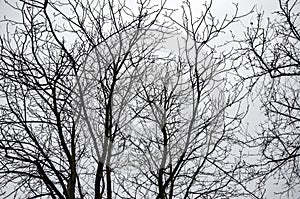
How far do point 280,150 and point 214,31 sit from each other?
2126 mm

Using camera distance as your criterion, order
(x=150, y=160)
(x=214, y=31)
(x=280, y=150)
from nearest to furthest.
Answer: (x=214, y=31) < (x=150, y=160) < (x=280, y=150)

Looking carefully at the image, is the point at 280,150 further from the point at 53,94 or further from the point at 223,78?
the point at 53,94

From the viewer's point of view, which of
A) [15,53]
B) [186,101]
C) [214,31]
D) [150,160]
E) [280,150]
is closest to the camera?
[214,31]

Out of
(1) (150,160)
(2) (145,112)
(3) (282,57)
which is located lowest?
(1) (150,160)

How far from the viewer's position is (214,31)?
297 cm

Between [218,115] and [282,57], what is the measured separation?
60.7 inches

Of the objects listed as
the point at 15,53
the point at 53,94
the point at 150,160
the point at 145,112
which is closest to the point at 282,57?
the point at 145,112

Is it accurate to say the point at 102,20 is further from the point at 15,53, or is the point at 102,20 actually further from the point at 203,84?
the point at 203,84

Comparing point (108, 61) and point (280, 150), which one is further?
point (280, 150)

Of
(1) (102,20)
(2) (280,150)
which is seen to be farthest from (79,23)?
(2) (280,150)

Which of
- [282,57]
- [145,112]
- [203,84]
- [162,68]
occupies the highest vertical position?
[282,57]

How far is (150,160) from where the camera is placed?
12.6 feet

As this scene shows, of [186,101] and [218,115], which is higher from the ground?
[186,101]

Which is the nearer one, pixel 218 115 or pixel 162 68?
pixel 218 115
